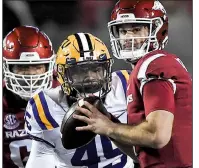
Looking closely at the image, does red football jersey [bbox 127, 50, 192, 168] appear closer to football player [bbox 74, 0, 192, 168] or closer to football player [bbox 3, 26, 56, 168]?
football player [bbox 74, 0, 192, 168]

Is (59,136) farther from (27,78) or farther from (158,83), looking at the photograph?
(158,83)

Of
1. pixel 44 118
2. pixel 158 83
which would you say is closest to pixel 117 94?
pixel 44 118

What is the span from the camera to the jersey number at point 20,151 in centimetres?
155

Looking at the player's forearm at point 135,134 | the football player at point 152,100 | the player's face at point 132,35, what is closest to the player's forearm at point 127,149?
the football player at point 152,100

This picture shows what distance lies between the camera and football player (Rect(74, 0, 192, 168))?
1.09m

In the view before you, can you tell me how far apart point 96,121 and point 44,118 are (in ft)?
0.98

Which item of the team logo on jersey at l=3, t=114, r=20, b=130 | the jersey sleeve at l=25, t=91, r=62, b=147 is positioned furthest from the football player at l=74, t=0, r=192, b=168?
the team logo on jersey at l=3, t=114, r=20, b=130

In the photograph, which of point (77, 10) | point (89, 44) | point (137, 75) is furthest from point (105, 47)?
point (137, 75)

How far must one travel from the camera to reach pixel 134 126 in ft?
3.75

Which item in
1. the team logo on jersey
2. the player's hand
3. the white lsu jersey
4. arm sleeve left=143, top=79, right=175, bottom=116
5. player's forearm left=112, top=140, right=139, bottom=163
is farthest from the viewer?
the team logo on jersey

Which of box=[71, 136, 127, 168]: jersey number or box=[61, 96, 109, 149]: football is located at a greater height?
box=[61, 96, 109, 149]: football

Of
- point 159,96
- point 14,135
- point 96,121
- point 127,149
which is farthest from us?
point 14,135

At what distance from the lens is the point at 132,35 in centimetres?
135

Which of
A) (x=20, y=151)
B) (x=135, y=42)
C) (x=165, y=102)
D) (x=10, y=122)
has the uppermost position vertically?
(x=135, y=42)
